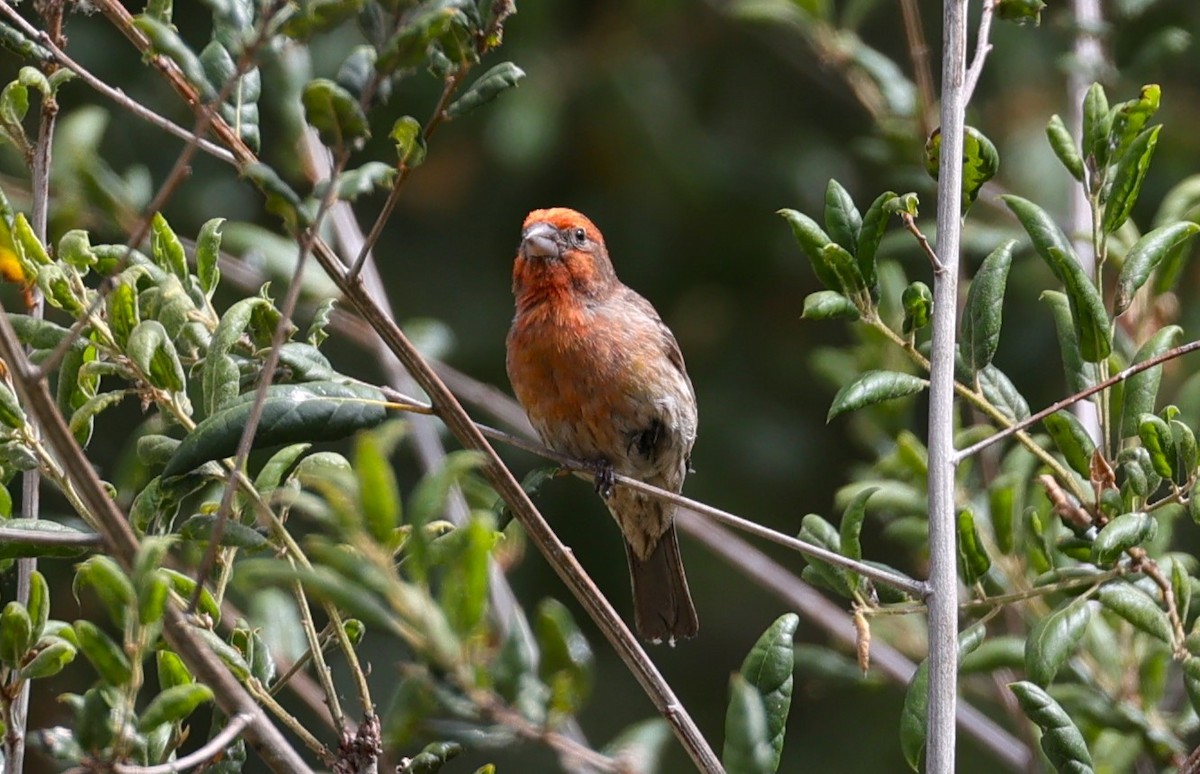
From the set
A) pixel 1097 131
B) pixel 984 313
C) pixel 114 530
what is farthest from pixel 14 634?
pixel 1097 131

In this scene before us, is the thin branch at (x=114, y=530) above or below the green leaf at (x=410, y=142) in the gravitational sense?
below

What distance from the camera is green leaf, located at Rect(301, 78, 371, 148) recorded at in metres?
2.09

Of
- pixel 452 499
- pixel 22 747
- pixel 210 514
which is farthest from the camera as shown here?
pixel 452 499

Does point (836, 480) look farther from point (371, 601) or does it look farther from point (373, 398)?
point (371, 601)

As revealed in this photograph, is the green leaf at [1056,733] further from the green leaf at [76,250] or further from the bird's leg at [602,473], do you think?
the green leaf at [76,250]

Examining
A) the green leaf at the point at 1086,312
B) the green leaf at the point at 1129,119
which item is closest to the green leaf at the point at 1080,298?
the green leaf at the point at 1086,312

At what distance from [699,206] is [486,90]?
5.95 metres

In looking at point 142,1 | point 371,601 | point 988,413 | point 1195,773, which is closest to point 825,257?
point 988,413

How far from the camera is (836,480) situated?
8.27m

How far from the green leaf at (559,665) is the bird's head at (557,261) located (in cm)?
295

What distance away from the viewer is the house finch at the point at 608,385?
4691 mm

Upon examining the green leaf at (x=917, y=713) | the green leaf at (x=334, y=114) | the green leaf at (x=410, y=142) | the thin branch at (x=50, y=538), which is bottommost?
the green leaf at (x=917, y=713)

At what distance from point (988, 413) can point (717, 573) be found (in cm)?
508

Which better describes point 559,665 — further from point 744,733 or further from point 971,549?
point 971,549
